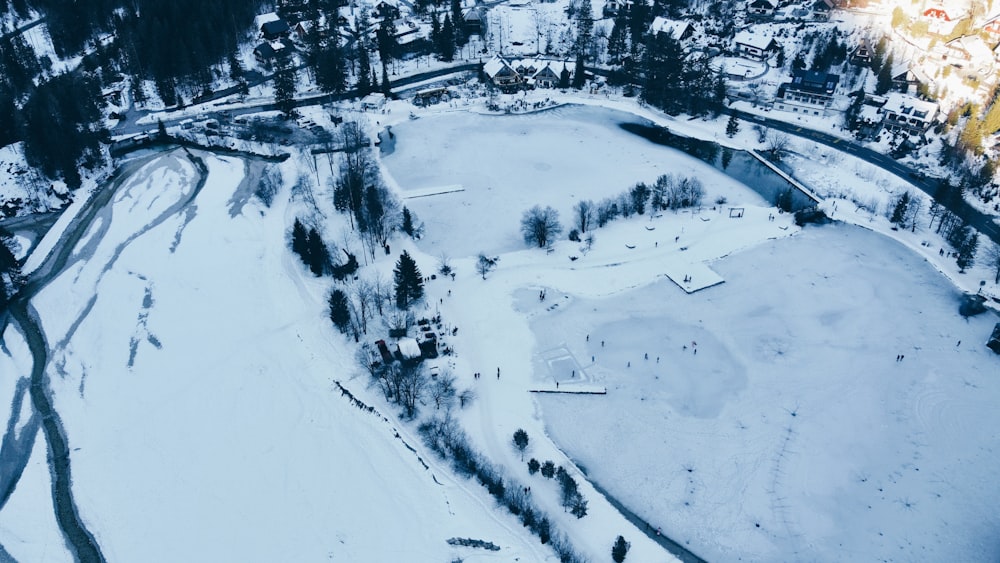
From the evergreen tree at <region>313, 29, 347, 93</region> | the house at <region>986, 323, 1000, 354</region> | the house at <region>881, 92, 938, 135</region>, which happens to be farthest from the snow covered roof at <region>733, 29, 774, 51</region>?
the house at <region>986, 323, 1000, 354</region>

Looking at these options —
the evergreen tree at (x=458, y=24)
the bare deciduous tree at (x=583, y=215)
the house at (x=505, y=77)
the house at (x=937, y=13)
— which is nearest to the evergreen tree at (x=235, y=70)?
the evergreen tree at (x=458, y=24)

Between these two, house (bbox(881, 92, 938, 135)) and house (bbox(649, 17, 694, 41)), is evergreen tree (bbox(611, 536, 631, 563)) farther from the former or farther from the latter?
house (bbox(649, 17, 694, 41))

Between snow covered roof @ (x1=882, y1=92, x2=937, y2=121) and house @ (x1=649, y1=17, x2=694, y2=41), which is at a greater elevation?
house @ (x1=649, y1=17, x2=694, y2=41)

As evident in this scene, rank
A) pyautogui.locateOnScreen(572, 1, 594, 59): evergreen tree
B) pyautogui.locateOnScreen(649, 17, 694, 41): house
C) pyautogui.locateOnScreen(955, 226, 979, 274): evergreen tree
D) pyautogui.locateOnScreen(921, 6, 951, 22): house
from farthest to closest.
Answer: pyautogui.locateOnScreen(572, 1, 594, 59): evergreen tree, pyautogui.locateOnScreen(649, 17, 694, 41): house, pyautogui.locateOnScreen(921, 6, 951, 22): house, pyautogui.locateOnScreen(955, 226, 979, 274): evergreen tree

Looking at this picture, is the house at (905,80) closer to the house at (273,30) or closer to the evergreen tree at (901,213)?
the evergreen tree at (901,213)

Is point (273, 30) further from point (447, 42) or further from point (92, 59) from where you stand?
point (447, 42)
